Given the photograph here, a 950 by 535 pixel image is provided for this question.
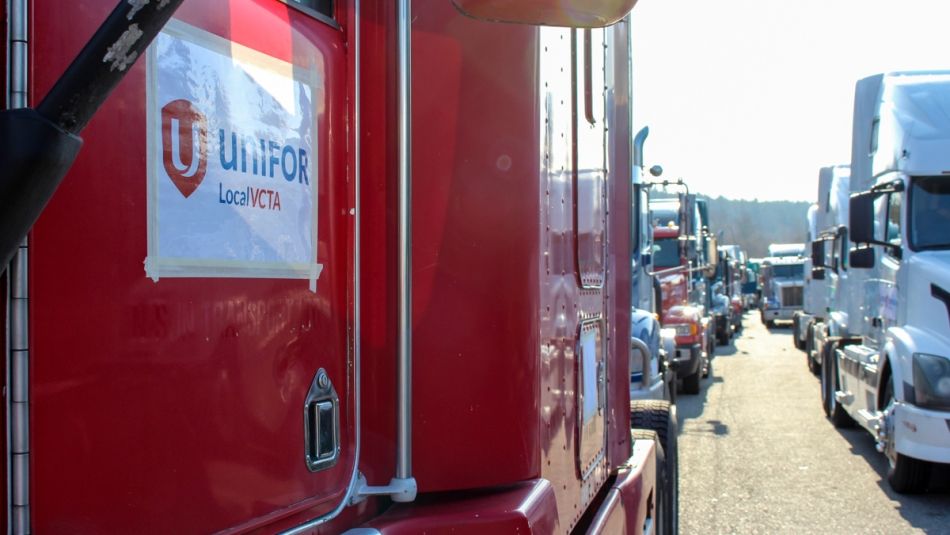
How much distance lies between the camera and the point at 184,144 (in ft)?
4.95

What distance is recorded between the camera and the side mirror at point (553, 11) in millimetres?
1495

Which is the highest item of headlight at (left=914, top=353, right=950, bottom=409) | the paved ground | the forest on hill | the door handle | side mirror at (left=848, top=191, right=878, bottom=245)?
the forest on hill

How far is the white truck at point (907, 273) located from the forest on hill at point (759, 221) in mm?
98348

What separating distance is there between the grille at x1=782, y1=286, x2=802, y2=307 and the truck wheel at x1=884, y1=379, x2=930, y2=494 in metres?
27.0

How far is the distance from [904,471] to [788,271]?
27.6 m

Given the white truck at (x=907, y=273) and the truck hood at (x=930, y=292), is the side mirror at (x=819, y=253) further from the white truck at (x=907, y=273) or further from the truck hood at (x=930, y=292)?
the truck hood at (x=930, y=292)

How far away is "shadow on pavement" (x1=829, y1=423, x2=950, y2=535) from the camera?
747 centimetres

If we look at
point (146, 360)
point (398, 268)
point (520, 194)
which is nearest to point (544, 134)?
point (520, 194)

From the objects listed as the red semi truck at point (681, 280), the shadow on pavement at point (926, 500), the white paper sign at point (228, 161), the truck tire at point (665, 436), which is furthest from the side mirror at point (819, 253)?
the white paper sign at point (228, 161)

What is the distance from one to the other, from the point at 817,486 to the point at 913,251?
2.21m

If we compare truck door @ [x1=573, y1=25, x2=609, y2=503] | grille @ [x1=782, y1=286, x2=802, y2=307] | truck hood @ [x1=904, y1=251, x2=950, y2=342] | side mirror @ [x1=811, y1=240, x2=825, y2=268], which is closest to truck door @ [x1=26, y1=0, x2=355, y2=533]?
truck door @ [x1=573, y1=25, x2=609, y2=503]

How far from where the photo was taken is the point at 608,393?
345 centimetres

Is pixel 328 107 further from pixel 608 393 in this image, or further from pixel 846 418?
pixel 846 418

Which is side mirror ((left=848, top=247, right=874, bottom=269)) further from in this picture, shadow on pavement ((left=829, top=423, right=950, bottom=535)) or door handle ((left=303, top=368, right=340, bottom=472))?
door handle ((left=303, top=368, right=340, bottom=472))
